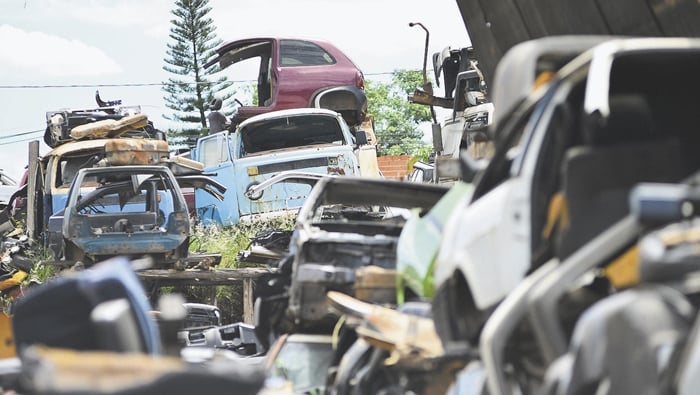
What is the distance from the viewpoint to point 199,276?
15.0m

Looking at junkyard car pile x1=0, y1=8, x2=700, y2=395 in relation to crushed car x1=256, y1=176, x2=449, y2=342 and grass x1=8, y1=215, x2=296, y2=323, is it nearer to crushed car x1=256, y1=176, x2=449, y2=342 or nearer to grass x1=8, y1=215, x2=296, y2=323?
crushed car x1=256, y1=176, x2=449, y2=342

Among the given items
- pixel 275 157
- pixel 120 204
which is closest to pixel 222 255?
pixel 275 157

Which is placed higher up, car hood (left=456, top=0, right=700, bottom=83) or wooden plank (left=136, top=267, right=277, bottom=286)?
car hood (left=456, top=0, right=700, bottom=83)

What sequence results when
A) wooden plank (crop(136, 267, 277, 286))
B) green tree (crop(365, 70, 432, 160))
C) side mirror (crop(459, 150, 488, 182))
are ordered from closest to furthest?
side mirror (crop(459, 150, 488, 182)) → wooden plank (crop(136, 267, 277, 286)) → green tree (crop(365, 70, 432, 160))

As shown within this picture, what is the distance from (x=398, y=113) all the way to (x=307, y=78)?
49305 millimetres

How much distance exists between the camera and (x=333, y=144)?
724 inches

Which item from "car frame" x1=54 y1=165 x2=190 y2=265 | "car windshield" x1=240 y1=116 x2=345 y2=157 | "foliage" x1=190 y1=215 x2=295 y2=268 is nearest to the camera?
"car frame" x1=54 y1=165 x2=190 y2=265

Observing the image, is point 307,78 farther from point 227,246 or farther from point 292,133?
point 227,246

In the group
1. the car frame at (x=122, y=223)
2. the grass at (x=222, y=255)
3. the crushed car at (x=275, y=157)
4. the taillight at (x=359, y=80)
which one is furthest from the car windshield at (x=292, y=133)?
the taillight at (x=359, y=80)

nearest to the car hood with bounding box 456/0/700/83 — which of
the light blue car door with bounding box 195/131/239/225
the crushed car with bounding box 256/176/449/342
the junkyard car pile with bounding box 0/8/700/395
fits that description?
the crushed car with bounding box 256/176/449/342

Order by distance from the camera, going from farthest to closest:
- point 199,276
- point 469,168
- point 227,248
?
point 227,248 → point 199,276 → point 469,168

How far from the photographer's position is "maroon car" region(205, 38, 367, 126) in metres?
22.0

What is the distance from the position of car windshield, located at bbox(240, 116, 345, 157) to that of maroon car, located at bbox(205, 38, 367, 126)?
2800mm

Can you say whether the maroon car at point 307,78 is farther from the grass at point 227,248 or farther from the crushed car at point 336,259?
the crushed car at point 336,259
